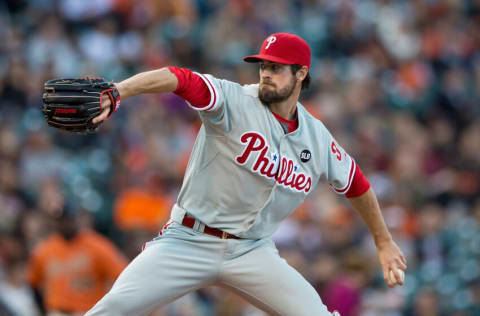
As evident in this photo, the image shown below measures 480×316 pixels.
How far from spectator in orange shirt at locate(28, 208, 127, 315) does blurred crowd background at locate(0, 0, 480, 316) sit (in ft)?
0.52

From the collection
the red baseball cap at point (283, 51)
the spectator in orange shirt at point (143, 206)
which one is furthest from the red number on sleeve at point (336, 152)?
the spectator in orange shirt at point (143, 206)

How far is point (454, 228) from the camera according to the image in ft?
32.8

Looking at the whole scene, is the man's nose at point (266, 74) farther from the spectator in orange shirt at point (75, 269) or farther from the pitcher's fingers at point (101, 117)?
the spectator in orange shirt at point (75, 269)

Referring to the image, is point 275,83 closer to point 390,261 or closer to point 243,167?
point 243,167

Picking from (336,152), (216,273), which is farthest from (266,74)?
(216,273)

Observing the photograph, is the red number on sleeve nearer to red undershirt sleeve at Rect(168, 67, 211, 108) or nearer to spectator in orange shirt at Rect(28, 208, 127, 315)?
red undershirt sleeve at Rect(168, 67, 211, 108)

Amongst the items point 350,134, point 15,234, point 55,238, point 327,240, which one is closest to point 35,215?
point 15,234

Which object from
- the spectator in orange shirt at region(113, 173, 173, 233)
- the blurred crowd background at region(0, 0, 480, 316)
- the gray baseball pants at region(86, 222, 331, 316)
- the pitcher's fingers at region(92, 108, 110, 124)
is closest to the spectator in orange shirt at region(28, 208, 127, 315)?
the blurred crowd background at region(0, 0, 480, 316)

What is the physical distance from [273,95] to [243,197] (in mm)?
646

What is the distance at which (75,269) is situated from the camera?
7590mm

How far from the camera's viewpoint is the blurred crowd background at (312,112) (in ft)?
29.9

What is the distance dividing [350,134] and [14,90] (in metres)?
4.37

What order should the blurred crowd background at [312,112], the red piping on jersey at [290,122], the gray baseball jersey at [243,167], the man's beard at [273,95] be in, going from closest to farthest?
the gray baseball jersey at [243,167] < the man's beard at [273,95] < the red piping on jersey at [290,122] < the blurred crowd background at [312,112]

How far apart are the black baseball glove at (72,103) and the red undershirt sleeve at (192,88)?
49cm
